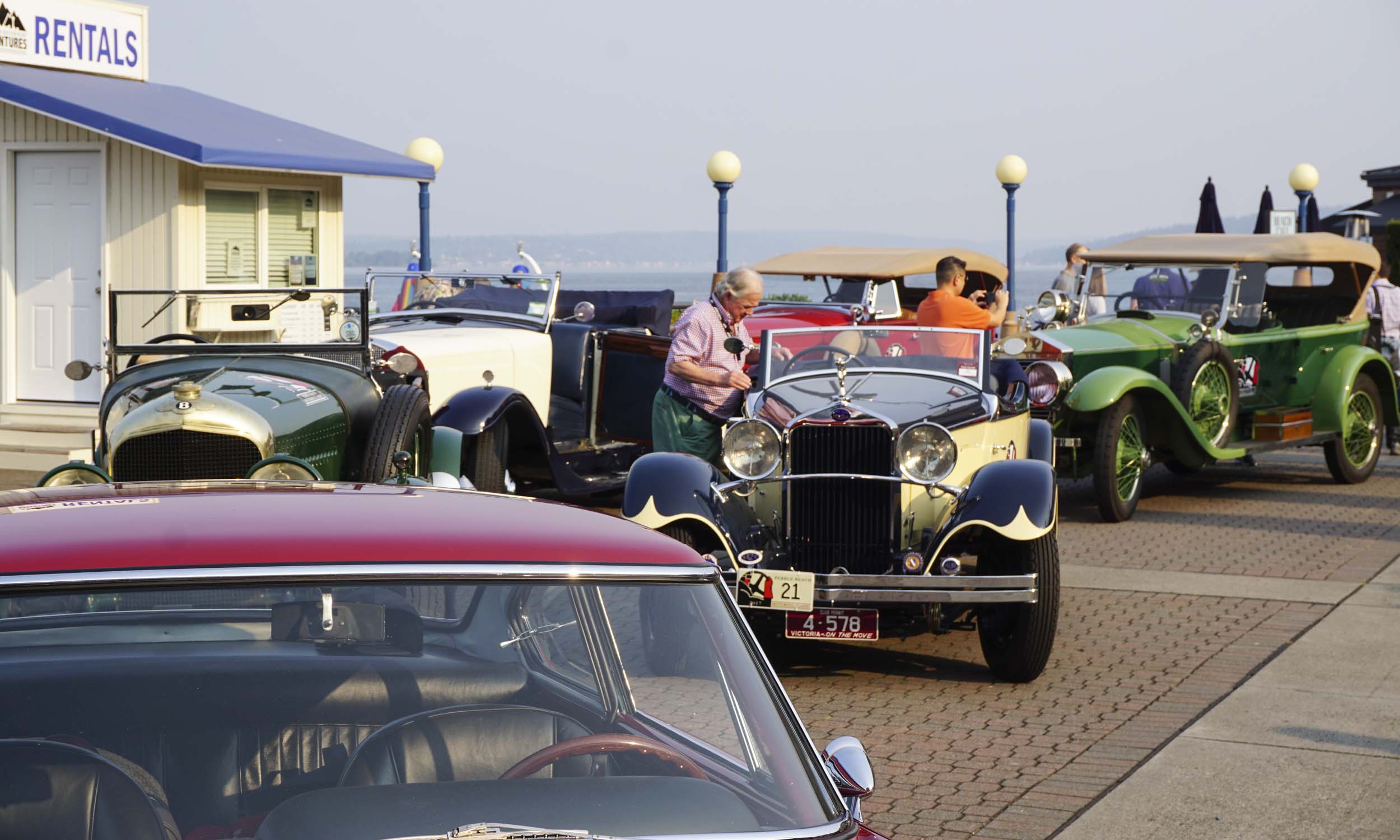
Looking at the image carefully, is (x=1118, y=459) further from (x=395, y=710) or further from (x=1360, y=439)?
(x=395, y=710)

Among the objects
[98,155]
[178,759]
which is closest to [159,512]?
[178,759]

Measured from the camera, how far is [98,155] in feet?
44.1

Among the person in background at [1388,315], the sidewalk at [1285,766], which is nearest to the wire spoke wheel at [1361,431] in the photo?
the person in background at [1388,315]

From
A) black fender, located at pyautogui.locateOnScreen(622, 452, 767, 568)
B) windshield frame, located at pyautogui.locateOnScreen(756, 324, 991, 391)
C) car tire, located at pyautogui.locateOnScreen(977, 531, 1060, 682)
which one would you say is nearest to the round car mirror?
black fender, located at pyautogui.locateOnScreen(622, 452, 767, 568)

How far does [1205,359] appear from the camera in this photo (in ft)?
40.9

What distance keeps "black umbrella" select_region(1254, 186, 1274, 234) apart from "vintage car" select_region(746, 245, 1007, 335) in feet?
32.1

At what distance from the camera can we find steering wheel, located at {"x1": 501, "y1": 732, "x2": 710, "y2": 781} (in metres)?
2.57

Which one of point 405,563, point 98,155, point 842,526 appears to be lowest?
point 842,526

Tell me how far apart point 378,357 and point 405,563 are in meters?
8.42

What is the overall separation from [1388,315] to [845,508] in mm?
10365

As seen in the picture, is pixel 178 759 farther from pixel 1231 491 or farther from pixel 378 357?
pixel 1231 491

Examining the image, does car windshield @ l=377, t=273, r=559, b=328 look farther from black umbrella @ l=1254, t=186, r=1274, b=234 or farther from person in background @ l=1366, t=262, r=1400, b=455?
black umbrella @ l=1254, t=186, r=1274, b=234

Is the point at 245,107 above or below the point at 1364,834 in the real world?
above

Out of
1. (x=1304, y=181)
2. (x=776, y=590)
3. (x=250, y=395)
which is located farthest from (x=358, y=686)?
(x=1304, y=181)
